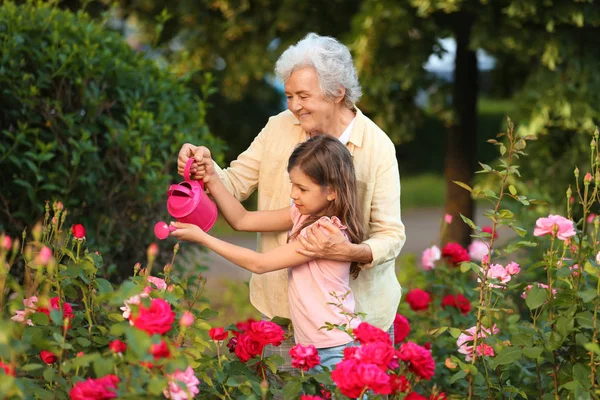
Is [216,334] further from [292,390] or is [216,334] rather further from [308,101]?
[308,101]

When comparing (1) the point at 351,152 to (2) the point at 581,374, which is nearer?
(2) the point at 581,374

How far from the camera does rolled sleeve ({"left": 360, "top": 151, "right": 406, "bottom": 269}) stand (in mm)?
2955

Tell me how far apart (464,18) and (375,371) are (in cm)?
463

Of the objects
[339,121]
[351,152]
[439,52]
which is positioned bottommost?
[351,152]

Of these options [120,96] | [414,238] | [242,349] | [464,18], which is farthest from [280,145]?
[414,238]

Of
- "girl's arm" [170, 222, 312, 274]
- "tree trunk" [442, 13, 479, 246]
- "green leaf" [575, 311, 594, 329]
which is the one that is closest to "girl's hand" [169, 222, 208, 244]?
"girl's arm" [170, 222, 312, 274]

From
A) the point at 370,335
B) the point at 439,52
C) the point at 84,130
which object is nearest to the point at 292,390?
the point at 370,335

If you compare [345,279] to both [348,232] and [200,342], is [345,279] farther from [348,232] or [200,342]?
[200,342]

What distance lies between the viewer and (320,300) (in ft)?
9.37

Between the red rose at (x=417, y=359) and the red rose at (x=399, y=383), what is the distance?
0.04m

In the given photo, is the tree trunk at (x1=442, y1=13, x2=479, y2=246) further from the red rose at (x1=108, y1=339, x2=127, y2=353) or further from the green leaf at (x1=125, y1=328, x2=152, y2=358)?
the green leaf at (x1=125, y1=328, x2=152, y2=358)

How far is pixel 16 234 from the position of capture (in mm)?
4016

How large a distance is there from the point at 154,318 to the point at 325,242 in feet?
2.88

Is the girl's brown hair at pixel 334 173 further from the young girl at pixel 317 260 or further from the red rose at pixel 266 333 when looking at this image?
the red rose at pixel 266 333
